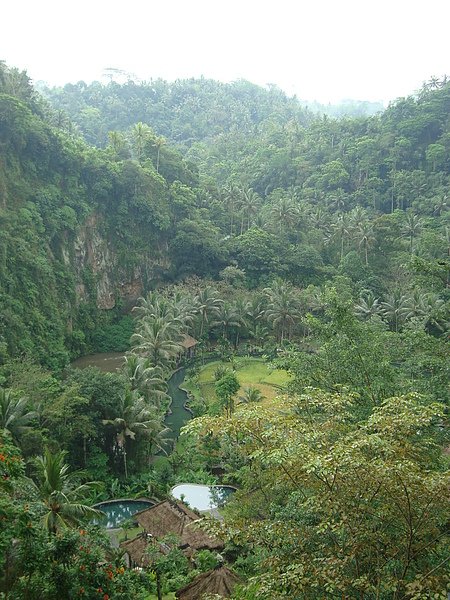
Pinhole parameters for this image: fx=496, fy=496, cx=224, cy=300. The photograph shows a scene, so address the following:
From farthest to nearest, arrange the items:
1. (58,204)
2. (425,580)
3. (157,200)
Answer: (157,200) → (58,204) → (425,580)

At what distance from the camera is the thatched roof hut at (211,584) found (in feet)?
42.6

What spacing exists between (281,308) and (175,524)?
85.2ft

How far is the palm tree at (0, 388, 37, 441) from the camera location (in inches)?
723

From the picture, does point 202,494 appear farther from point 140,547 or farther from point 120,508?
point 140,547

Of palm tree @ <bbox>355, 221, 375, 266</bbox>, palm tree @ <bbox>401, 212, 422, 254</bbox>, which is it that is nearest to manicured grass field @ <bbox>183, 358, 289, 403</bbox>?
palm tree @ <bbox>355, 221, 375, 266</bbox>

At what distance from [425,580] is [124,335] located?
3857 centimetres

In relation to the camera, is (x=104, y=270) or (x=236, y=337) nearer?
(x=104, y=270)

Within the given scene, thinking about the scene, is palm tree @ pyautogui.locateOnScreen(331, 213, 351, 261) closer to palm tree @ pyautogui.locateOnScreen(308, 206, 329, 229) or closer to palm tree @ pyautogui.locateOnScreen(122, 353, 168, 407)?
palm tree @ pyautogui.locateOnScreen(308, 206, 329, 229)

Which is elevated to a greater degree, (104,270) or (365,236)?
(365,236)

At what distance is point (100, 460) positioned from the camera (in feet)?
72.0

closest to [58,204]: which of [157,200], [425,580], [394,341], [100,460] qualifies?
[157,200]

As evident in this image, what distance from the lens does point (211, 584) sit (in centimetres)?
1323

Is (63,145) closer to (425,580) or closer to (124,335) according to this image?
(124,335)

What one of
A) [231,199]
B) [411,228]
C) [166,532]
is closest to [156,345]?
[166,532]
